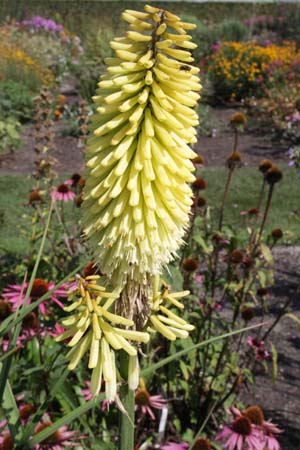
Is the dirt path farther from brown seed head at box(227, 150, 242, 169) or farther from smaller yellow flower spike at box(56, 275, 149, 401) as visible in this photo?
smaller yellow flower spike at box(56, 275, 149, 401)

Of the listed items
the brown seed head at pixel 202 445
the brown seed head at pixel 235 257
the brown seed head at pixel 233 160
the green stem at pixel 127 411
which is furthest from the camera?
the brown seed head at pixel 233 160

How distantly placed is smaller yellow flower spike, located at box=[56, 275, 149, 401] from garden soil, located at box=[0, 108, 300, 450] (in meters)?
1.86

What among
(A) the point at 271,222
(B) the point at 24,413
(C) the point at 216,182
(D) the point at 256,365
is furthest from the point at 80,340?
(C) the point at 216,182

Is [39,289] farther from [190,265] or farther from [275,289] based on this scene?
[275,289]

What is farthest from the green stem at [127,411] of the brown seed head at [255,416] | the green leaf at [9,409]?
the brown seed head at [255,416]

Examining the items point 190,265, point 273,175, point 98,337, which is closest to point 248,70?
point 273,175

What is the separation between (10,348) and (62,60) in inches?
549

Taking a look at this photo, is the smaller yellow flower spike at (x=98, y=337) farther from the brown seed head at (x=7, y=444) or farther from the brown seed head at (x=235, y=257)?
the brown seed head at (x=235, y=257)

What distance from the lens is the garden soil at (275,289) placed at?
12.0 feet

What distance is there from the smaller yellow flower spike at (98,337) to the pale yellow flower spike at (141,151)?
0.12 metres

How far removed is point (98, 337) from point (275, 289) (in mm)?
4094

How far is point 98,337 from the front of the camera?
4.12 ft

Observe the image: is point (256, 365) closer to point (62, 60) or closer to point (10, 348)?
point (10, 348)

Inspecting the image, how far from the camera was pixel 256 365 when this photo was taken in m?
4.09
